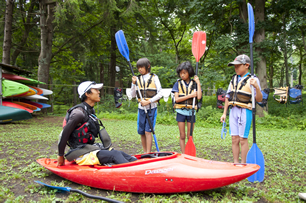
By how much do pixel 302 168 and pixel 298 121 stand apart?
19.3ft

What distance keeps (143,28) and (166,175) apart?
41.6 ft

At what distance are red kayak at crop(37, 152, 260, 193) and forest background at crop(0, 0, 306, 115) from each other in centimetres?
740

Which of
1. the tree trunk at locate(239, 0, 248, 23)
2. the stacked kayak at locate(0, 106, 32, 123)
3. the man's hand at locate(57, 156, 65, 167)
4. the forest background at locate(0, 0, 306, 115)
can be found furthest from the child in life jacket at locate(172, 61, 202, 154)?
the tree trunk at locate(239, 0, 248, 23)

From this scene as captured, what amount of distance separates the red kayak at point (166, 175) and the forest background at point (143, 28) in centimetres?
740

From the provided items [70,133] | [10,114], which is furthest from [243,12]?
[10,114]

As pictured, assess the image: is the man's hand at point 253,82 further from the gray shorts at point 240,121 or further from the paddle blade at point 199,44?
the paddle blade at point 199,44

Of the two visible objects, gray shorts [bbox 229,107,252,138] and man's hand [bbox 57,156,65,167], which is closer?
man's hand [bbox 57,156,65,167]

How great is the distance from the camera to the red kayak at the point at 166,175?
2074 millimetres

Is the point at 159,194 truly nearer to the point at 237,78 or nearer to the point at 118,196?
the point at 118,196

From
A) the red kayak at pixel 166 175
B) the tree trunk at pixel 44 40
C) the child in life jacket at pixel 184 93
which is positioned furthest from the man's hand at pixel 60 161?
the tree trunk at pixel 44 40

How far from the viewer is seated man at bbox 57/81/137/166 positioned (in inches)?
95.8

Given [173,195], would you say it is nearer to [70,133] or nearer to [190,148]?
[190,148]

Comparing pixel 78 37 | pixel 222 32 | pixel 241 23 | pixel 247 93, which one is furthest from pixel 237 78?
pixel 78 37

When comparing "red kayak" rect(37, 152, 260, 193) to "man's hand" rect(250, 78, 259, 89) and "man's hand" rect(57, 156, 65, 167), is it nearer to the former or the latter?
"man's hand" rect(57, 156, 65, 167)
